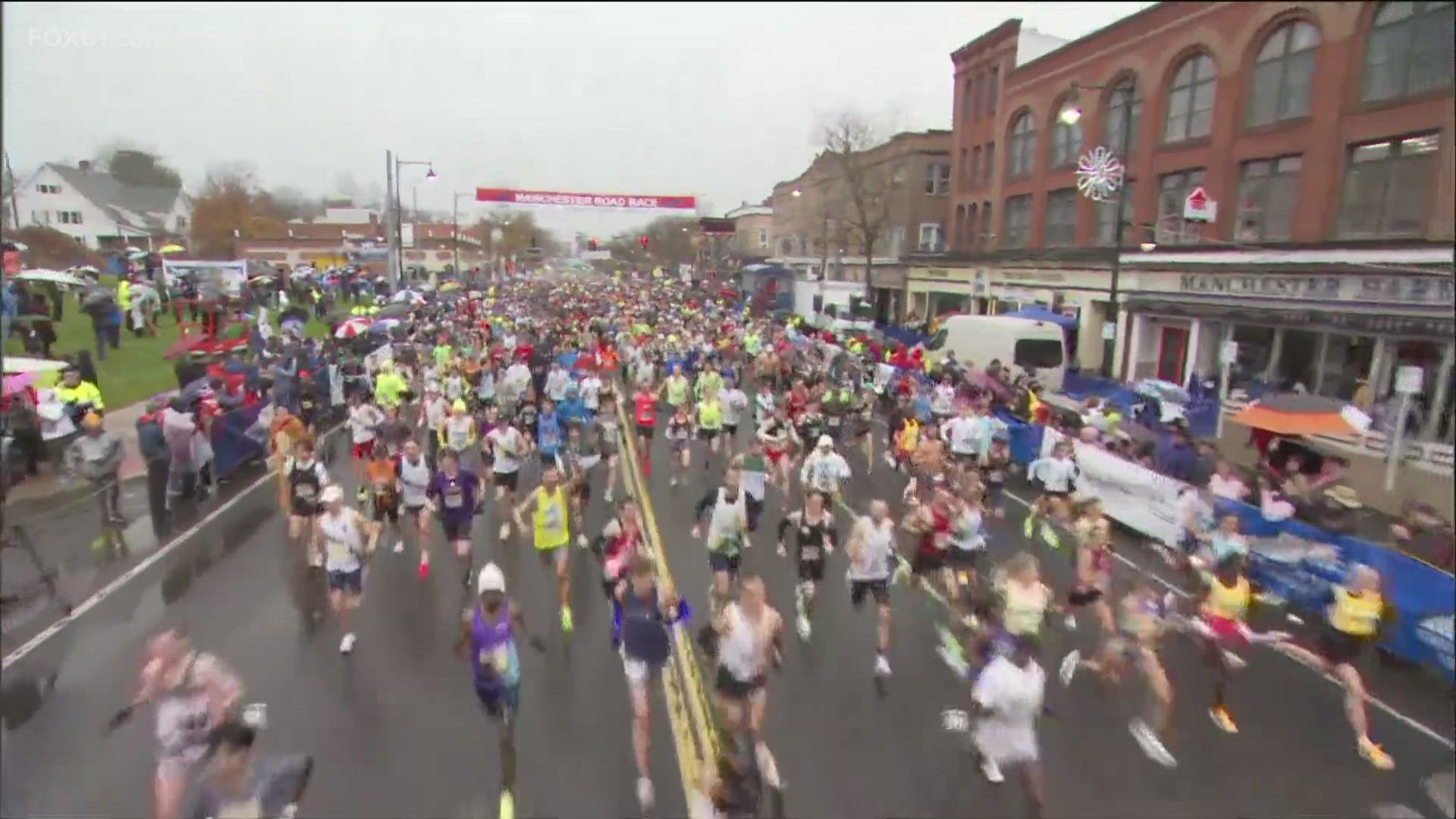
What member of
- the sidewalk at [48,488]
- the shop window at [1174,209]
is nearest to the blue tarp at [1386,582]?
the shop window at [1174,209]

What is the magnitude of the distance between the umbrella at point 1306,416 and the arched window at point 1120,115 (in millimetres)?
10645

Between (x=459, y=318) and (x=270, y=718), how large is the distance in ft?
101

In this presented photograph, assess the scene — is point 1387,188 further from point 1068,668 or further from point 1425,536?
point 1068,668

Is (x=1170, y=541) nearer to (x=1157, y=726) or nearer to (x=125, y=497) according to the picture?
(x=1157, y=726)

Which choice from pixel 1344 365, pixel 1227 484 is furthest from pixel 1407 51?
pixel 1227 484

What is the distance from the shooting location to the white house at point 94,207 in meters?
60.1

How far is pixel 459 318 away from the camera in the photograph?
119 ft

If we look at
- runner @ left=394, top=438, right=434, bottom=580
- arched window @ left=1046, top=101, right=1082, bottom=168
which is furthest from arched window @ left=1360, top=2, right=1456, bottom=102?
arched window @ left=1046, top=101, right=1082, bottom=168

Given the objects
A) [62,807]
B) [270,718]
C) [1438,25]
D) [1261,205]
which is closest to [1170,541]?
[1438,25]

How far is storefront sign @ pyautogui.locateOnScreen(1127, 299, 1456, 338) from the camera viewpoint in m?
8.12

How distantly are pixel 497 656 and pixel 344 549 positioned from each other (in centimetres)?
286

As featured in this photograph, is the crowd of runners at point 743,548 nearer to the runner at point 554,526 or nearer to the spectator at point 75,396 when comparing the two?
the runner at point 554,526

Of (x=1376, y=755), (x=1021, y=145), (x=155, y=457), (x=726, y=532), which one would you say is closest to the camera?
(x=1376, y=755)

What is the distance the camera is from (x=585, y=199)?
4247 cm
